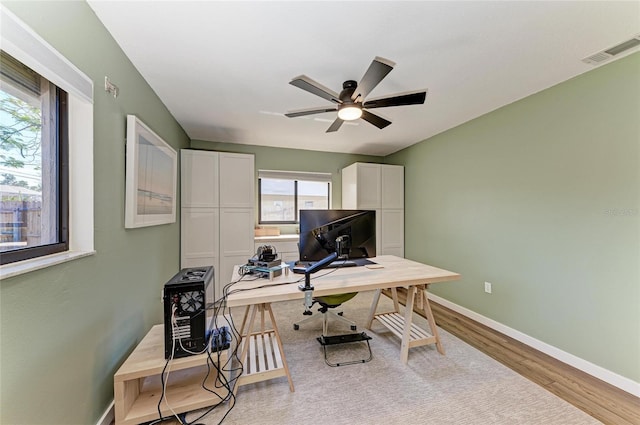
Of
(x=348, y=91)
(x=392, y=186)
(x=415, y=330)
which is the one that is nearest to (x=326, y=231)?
(x=348, y=91)

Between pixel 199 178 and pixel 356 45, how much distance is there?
8.73 ft

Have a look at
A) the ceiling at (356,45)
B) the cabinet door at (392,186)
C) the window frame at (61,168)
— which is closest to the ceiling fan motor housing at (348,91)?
the ceiling at (356,45)

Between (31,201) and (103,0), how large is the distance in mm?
1122

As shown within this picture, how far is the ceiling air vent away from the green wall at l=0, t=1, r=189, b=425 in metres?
3.26

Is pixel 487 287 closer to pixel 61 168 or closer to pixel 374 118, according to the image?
pixel 374 118

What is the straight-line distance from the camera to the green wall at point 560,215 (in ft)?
5.73

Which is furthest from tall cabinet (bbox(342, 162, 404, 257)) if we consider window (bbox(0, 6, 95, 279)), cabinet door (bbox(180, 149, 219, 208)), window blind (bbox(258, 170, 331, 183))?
window (bbox(0, 6, 95, 279))

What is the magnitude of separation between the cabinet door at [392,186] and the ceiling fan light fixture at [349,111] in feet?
7.55

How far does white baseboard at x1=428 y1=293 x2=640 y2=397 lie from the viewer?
171cm

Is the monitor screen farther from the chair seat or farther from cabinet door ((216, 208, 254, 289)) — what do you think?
cabinet door ((216, 208, 254, 289))

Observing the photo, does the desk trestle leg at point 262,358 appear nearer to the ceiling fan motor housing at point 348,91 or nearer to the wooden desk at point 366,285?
the wooden desk at point 366,285

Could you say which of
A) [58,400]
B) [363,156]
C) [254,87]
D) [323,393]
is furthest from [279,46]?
[363,156]

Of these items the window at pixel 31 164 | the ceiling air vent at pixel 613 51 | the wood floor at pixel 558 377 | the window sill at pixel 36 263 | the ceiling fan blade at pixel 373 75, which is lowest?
the wood floor at pixel 558 377

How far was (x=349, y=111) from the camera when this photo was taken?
1.92m
